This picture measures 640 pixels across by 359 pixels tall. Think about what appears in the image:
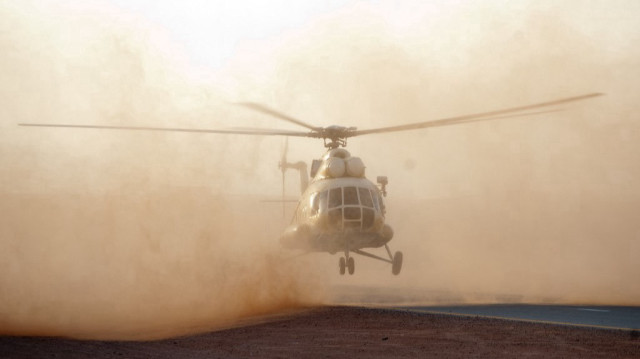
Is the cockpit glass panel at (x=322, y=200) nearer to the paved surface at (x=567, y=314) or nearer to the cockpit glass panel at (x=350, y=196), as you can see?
the cockpit glass panel at (x=350, y=196)

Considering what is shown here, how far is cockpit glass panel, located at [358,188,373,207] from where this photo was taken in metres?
29.5

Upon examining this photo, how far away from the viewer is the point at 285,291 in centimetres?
3528

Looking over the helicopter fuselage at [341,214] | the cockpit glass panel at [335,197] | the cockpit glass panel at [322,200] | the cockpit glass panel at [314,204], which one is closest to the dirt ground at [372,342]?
the helicopter fuselage at [341,214]

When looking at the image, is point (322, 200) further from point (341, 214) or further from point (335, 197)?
point (341, 214)

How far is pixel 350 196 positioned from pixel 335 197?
22.2 inches

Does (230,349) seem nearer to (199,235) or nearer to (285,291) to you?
(285,291)

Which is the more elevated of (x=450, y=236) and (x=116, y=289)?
(x=450, y=236)

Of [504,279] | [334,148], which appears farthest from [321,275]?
[504,279]

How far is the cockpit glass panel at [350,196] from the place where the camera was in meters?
29.4

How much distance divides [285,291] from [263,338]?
1460 cm

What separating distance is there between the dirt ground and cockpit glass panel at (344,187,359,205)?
20.1 feet

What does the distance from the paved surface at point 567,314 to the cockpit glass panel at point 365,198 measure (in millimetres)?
4684

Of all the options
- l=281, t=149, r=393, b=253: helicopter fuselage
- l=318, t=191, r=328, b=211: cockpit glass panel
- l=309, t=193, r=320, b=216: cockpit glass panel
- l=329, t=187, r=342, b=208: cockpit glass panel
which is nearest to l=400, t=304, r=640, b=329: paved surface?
l=281, t=149, r=393, b=253: helicopter fuselage

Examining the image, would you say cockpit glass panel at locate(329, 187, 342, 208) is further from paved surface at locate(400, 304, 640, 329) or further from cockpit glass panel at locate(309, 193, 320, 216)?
paved surface at locate(400, 304, 640, 329)
